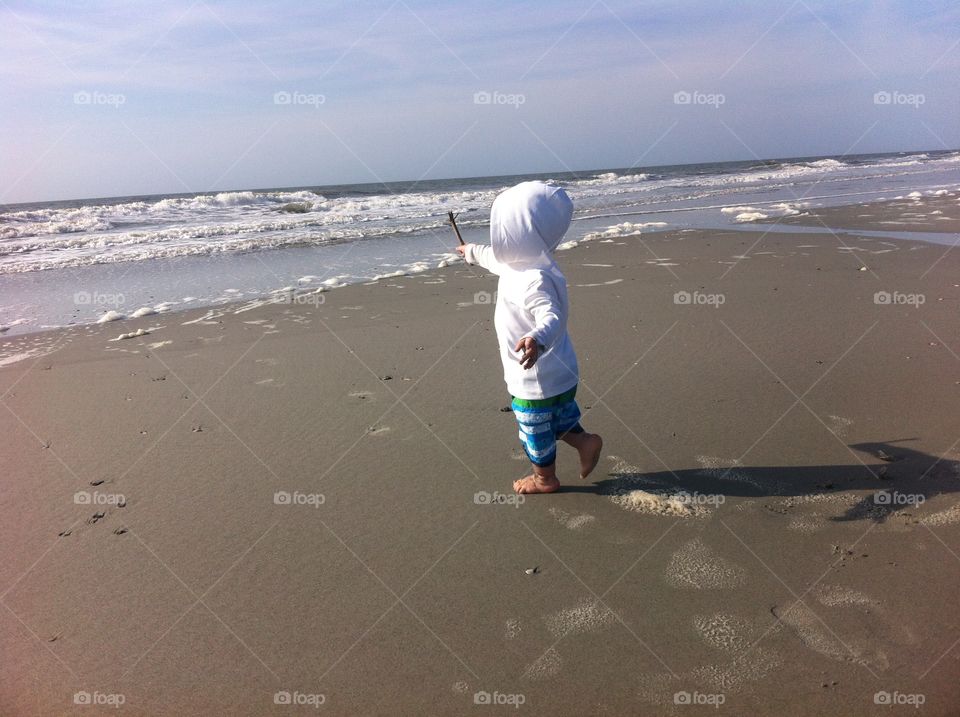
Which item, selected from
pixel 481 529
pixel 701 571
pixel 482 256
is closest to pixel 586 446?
pixel 481 529

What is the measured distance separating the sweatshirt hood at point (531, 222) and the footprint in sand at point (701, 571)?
1.41 m

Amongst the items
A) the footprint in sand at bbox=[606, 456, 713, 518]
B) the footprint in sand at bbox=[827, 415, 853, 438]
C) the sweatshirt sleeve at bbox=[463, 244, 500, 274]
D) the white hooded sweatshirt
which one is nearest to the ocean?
the sweatshirt sleeve at bbox=[463, 244, 500, 274]

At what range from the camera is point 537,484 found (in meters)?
3.23

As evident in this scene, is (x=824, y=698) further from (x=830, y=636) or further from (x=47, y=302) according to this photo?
(x=47, y=302)

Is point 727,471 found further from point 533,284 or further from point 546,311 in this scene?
point 533,284

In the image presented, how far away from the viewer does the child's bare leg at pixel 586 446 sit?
3.21 meters

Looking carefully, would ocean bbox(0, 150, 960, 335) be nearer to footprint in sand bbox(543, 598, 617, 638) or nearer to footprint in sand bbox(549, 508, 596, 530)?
footprint in sand bbox(549, 508, 596, 530)

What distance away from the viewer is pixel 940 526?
2734 millimetres

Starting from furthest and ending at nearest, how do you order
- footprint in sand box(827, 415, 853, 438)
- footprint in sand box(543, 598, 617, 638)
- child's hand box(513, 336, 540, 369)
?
footprint in sand box(827, 415, 853, 438) < child's hand box(513, 336, 540, 369) < footprint in sand box(543, 598, 617, 638)

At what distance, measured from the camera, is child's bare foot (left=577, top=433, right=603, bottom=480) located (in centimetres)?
321

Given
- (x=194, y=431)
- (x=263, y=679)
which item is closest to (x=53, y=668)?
(x=263, y=679)

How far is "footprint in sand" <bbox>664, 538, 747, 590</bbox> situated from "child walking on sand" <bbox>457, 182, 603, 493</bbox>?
27.2 inches

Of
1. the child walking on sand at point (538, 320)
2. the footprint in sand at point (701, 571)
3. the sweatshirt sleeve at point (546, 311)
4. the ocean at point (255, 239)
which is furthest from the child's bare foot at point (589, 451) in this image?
the ocean at point (255, 239)

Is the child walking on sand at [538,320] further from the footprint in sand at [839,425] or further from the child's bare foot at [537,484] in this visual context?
the footprint in sand at [839,425]
